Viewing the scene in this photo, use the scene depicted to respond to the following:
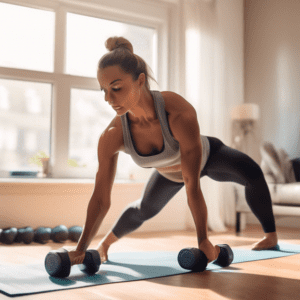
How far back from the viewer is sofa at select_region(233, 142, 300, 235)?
3.31 meters

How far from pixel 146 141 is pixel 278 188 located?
1.91 meters

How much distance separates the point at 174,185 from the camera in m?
2.14

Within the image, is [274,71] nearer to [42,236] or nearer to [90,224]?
[42,236]

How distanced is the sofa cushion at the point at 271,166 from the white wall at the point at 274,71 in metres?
0.66

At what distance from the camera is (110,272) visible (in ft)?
5.91

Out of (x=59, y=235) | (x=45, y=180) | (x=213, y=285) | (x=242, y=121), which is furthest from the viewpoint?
(x=242, y=121)

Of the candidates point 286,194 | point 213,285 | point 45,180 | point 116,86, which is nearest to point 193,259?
point 213,285

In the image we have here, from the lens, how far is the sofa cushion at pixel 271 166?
3574mm

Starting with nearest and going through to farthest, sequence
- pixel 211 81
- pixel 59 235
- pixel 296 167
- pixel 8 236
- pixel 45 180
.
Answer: pixel 8 236, pixel 59 235, pixel 45 180, pixel 296 167, pixel 211 81

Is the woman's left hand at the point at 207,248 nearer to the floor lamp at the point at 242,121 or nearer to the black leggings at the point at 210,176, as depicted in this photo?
the black leggings at the point at 210,176

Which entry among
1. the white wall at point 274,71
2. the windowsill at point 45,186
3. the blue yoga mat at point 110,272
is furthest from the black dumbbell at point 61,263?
the white wall at point 274,71

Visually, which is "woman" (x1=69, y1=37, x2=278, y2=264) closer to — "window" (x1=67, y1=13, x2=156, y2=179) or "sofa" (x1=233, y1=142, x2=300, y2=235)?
"sofa" (x1=233, y1=142, x2=300, y2=235)

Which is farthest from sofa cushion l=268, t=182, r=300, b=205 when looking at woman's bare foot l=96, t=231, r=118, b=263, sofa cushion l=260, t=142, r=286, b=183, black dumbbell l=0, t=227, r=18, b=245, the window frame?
black dumbbell l=0, t=227, r=18, b=245

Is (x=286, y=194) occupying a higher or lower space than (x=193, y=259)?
higher
